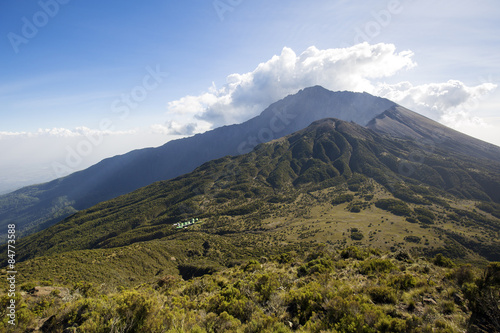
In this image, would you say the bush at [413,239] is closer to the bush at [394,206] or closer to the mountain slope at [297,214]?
the mountain slope at [297,214]

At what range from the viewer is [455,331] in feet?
29.3

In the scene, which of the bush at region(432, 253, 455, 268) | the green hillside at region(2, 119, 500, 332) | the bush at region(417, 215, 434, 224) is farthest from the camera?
the bush at region(417, 215, 434, 224)

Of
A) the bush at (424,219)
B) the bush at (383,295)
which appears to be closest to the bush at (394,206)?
the bush at (424,219)

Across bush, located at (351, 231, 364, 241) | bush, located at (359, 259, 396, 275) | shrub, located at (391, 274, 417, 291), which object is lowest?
bush, located at (351, 231, 364, 241)

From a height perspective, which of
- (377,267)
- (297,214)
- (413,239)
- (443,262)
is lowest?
(413,239)

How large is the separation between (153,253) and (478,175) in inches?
11272

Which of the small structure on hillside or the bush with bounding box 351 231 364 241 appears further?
the small structure on hillside

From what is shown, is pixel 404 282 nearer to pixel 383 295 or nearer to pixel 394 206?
pixel 383 295

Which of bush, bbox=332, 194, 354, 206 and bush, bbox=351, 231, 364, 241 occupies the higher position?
bush, bbox=332, 194, 354, 206

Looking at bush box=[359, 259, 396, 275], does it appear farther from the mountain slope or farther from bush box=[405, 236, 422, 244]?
bush box=[405, 236, 422, 244]

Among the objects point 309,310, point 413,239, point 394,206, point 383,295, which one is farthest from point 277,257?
point 394,206

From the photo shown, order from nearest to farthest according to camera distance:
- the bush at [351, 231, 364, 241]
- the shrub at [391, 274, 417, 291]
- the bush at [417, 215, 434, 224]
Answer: the shrub at [391, 274, 417, 291] → the bush at [351, 231, 364, 241] → the bush at [417, 215, 434, 224]

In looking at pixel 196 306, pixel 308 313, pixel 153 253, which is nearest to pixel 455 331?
pixel 308 313

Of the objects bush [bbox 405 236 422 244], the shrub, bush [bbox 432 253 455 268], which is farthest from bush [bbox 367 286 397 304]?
bush [bbox 405 236 422 244]
